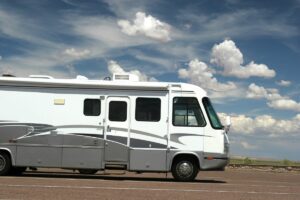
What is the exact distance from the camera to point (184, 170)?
56.4 ft

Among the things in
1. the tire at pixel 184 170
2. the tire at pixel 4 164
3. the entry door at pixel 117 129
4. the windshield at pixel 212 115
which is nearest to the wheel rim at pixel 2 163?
the tire at pixel 4 164

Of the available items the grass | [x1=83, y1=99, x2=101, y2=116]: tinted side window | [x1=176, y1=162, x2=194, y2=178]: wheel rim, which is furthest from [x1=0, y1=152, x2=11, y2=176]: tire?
the grass

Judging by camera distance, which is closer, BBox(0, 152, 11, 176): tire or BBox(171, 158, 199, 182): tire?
BBox(171, 158, 199, 182): tire

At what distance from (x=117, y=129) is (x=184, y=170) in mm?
2408

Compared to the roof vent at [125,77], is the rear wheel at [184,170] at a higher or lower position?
lower

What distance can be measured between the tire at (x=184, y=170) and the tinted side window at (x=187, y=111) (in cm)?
118

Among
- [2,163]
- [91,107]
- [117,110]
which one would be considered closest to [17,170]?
[2,163]

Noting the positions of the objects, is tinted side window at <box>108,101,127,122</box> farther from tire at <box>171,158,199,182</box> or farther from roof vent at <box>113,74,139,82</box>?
tire at <box>171,158,199,182</box>

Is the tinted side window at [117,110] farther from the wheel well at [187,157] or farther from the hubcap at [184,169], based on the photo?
the hubcap at [184,169]

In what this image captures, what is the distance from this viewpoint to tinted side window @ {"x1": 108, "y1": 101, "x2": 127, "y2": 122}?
56.9 ft

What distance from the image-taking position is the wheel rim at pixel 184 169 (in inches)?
676

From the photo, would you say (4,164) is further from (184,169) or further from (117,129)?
(184,169)

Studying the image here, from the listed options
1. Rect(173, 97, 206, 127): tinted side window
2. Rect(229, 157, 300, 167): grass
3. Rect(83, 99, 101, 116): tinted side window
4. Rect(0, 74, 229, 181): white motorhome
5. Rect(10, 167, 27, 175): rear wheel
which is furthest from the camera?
Rect(229, 157, 300, 167): grass

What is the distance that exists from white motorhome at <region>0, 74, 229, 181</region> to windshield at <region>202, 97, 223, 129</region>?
0.03m
